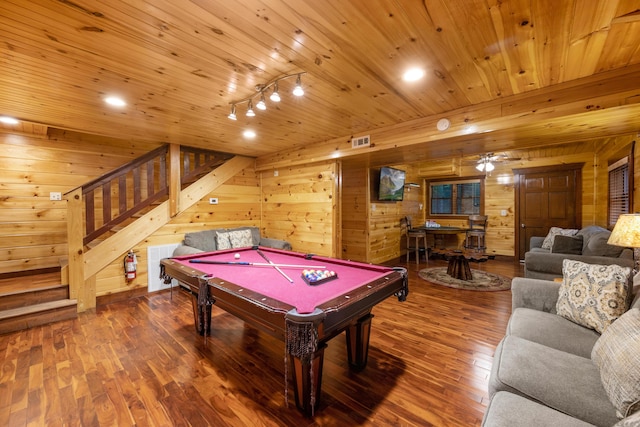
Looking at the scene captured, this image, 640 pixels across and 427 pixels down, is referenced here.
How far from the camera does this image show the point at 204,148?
4.74 m

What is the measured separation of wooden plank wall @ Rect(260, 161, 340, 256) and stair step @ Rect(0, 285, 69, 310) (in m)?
3.19

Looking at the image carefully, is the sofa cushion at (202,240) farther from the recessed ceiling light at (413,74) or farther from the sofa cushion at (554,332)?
the sofa cushion at (554,332)

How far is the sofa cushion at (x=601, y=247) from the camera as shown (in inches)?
130

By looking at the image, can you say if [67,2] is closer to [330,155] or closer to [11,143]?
[330,155]

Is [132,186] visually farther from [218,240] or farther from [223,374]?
[223,374]

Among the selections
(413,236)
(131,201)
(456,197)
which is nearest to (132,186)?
(131,201)

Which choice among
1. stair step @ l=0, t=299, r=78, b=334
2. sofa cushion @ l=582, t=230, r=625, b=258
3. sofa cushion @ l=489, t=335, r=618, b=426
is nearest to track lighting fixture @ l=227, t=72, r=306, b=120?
sofa cushion @ l=489, t=335, r=618, b=426

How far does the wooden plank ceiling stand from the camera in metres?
1.46

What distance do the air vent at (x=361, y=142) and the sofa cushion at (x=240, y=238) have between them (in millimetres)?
2393

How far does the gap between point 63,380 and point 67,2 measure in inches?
100

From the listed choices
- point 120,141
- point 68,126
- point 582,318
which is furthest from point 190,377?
point 120,141

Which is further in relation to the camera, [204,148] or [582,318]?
[204,148]

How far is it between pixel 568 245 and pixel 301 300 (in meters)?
4.29

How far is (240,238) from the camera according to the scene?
179 inches
